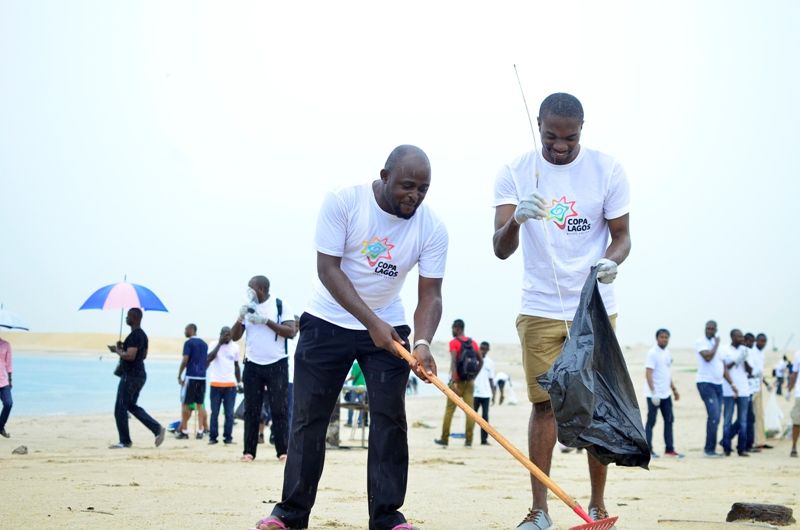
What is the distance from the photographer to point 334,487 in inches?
285

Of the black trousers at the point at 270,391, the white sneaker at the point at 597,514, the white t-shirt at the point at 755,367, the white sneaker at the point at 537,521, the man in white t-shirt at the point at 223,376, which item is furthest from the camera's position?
the white t-shirt at the point at 755,367

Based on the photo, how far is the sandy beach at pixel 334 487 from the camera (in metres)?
5.34

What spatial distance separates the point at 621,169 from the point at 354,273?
159 cm

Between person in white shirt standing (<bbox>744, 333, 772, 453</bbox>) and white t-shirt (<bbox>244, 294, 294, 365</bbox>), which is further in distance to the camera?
person in white shirt standing (<bbox>744, 333, 772, 453</bbox>)

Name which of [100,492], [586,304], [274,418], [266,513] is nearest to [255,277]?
[274,418]

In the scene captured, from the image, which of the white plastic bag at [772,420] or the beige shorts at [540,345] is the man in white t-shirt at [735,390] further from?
the beige shorts at [540,345]

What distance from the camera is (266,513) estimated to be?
5547 mm

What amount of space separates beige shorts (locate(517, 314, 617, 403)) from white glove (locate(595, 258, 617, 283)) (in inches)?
13.1

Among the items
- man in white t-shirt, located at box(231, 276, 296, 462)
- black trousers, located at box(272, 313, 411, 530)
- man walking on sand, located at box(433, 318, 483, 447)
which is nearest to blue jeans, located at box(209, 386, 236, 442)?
man walking on sand, located at box(433, 318, 483, 447)

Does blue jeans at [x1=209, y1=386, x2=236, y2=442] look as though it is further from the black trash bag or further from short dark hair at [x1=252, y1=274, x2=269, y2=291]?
the black trash bag

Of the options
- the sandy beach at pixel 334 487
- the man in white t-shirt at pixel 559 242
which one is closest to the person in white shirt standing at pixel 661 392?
the sandy beach at pixel 334 487

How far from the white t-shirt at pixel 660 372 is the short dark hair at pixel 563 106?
953 centimetres

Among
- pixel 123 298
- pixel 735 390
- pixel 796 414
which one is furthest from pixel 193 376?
pixel 796 414

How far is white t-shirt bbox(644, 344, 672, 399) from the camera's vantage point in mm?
13727
